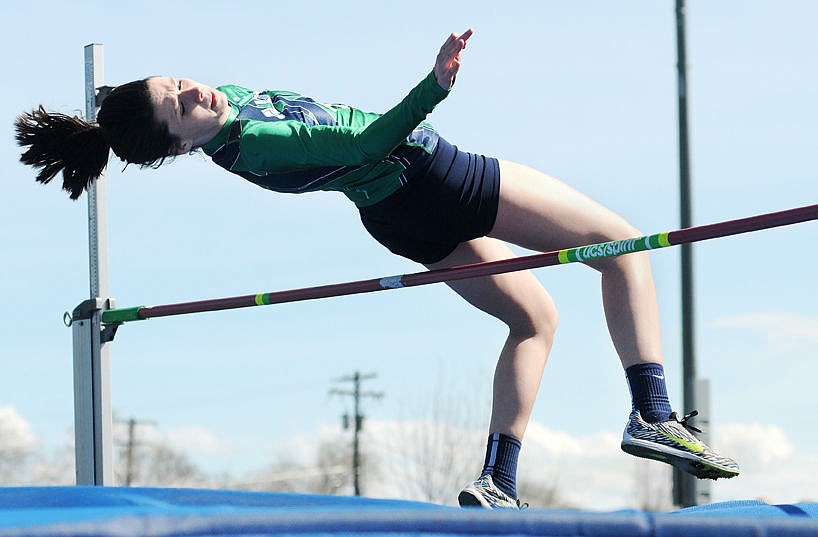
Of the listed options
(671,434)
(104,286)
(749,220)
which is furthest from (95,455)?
(749,220)

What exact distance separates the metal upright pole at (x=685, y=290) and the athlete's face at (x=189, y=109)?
4.34 meters

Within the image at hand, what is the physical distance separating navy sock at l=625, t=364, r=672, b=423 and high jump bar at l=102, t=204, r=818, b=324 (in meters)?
0.38

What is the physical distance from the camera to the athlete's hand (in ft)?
9.84

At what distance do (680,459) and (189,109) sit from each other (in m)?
1.72

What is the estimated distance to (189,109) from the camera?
329cm

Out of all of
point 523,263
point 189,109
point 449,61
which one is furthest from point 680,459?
point 189,109

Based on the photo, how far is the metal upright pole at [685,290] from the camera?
693 cm

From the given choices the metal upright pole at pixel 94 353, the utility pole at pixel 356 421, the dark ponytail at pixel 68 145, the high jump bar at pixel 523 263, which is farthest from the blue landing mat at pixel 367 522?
the utility pole at pixel 356 421

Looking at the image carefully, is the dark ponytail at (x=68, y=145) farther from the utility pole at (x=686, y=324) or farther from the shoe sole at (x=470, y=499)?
the utility pole at (x=686, y=324)

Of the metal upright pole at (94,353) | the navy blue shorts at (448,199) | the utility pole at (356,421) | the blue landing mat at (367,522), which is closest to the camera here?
the blue landing mat at (367,522)

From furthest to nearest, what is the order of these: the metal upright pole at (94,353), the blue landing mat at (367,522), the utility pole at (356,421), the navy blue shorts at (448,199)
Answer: the utility pole at (356,421) → the metal upright pole at (94,353) → the navy blue shorts at (448,199) → the blue landing mat at (367,522)

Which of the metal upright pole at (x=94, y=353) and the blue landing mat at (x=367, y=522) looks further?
the metal upright pole at (x=94, y=353)

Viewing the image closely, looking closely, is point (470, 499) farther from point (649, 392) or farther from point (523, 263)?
point (523, 263)

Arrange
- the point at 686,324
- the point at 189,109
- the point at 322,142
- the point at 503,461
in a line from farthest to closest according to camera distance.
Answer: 1. the point at 686,324
2. the point at 503,461
3. the point at 189,109
4. the point at 322,142
